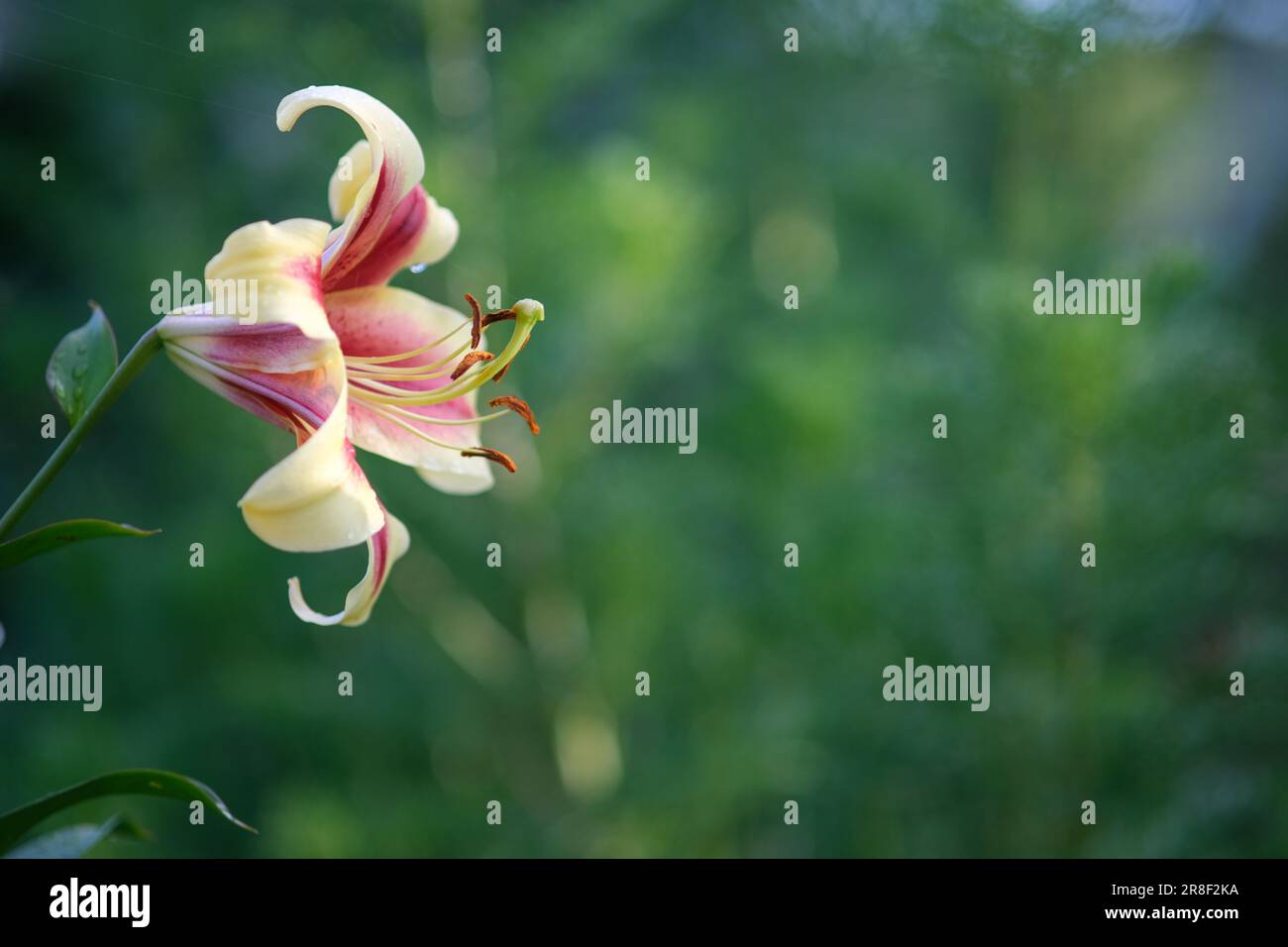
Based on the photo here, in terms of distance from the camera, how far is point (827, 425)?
5.15 ft

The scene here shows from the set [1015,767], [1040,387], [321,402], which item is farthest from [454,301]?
[321,402]

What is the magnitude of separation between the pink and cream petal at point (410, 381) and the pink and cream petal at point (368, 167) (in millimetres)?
26

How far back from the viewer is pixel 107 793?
43 centimetres

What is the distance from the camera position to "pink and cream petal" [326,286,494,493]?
529 millimetres

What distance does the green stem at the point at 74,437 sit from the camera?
41 cm
